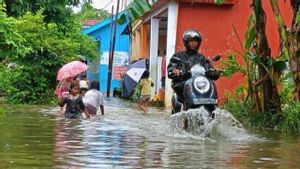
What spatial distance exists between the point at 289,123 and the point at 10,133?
14.8ft

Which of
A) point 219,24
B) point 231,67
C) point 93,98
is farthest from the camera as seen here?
point 219,24

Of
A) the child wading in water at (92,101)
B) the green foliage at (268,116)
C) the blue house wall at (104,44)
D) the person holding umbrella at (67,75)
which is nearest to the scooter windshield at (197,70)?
the green foliage at (268,116)

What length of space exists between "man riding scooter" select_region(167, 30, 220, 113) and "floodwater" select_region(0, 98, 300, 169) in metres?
0.54

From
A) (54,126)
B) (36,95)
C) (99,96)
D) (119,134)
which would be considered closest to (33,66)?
(36,95)

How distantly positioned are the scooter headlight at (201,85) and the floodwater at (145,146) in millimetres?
329

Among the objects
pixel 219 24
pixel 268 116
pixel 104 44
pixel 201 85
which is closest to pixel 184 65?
pixel 201 85

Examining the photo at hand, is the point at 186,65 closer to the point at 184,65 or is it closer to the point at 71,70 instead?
the point at 184,65

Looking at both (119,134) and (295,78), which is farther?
(295,78)

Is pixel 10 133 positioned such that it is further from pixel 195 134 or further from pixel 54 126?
pixel 195 134

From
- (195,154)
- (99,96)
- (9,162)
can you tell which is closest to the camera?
(9,162)

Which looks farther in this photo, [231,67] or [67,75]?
[67,75]

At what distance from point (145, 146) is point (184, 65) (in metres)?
2.36

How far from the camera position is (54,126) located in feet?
35.0

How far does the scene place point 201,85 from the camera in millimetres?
9156
